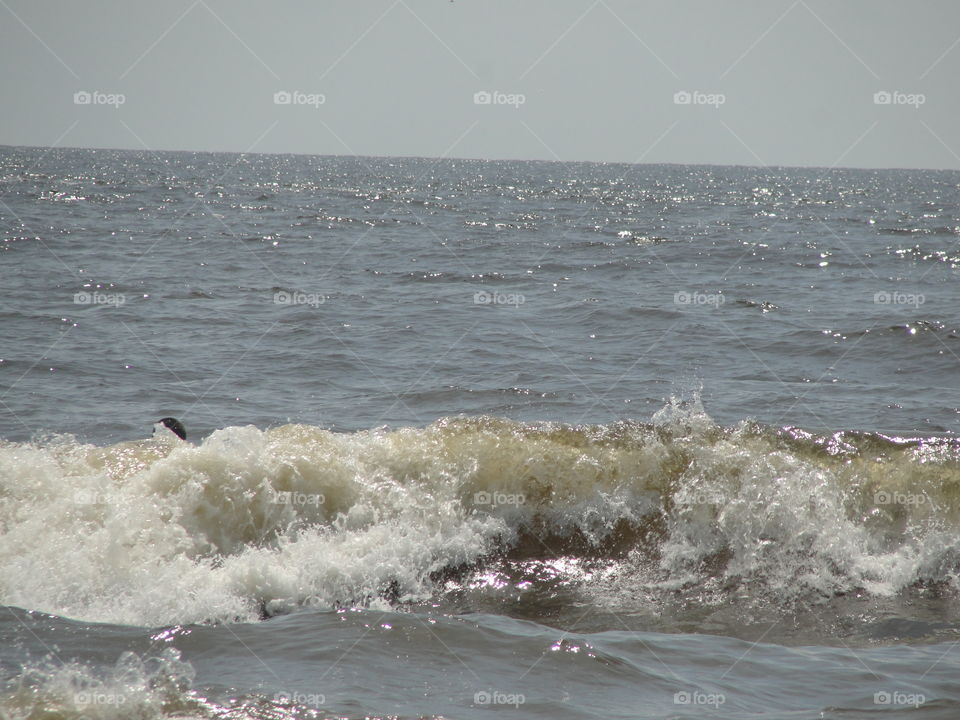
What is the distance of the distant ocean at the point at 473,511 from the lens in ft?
15.9

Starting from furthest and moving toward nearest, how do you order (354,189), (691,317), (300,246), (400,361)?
(354,189) < (300,246) < (691,317) < (400,361)

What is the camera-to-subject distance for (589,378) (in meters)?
12.2

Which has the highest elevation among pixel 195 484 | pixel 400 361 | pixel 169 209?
pixel 169 209

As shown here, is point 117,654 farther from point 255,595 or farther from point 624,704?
point 624,704

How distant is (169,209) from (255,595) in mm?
31665

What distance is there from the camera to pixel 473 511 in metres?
7.55

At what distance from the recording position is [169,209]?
1377 inches

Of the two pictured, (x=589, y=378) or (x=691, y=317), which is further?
(x=691, y=317)

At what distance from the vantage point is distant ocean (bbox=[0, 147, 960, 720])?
483 cm

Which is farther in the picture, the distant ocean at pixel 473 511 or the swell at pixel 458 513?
the swell at pixel 458 513

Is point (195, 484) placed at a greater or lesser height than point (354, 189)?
lesser

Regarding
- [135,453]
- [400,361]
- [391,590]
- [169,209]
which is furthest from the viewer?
[169,209]

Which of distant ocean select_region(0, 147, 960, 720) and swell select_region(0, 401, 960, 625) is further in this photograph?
swell select_region(0, 401, 960, 625)

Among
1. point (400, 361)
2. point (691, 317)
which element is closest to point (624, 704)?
point (400, 361)
